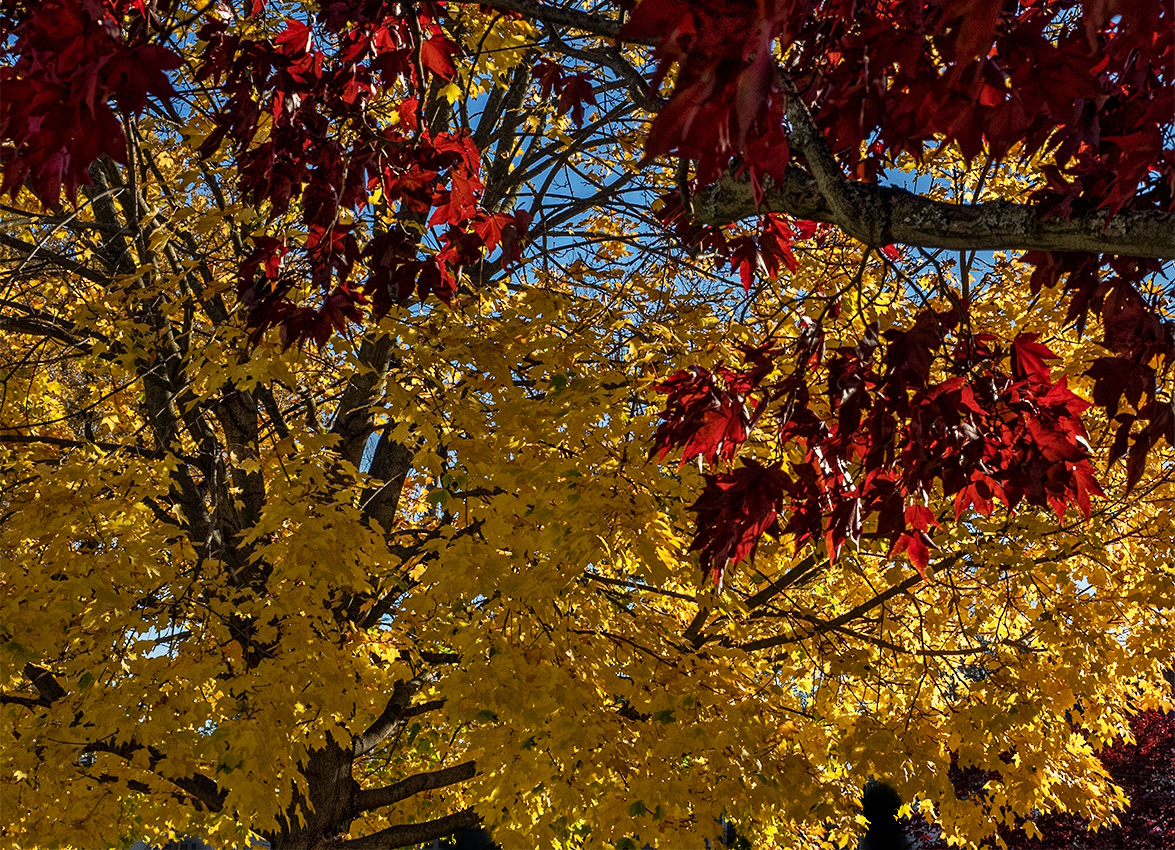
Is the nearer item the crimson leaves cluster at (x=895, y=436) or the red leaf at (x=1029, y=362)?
the crimson leaves cluster at (x=895, y=436)

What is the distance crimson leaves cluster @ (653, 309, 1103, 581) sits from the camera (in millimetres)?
2180

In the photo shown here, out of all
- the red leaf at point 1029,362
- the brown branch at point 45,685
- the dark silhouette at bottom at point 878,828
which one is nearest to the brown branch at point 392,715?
the brown branch at point 45,685

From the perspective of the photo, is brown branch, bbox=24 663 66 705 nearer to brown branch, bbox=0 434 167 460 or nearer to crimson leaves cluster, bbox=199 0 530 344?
brown branch, bbox=0 434 167 460

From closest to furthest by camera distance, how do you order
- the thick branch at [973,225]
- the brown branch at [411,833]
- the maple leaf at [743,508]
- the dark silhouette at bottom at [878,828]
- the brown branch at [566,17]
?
1. the thick branch at [973,225]
2. the brown branch at [566,17]
3. the maple leaf at [743,508]
4. the brown branch at [411,833]
5. the dark silhouette at bottom at [878,828]

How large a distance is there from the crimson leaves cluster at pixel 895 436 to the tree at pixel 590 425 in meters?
0.01

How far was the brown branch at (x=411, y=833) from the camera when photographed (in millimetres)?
5766

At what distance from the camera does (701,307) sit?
505 cm

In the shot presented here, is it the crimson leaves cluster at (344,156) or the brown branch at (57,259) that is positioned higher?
the brown branch at (57,259)

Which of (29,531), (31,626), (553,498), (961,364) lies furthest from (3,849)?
(961,364)

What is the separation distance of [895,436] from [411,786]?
488cm

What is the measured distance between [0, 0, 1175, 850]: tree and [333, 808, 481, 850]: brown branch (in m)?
0.02

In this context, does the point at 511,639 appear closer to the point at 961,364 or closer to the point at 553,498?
the point at 553,498

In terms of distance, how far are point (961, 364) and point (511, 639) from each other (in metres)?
2.63

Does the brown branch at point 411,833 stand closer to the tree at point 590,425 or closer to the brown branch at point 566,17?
the tree at point 590,425
